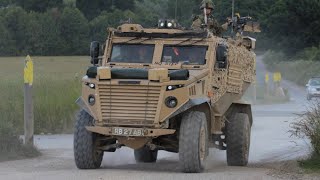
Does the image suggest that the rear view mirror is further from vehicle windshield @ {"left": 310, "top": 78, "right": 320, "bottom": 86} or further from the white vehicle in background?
vehicle windshield @ {"left": 310, "top": 78, "right": 320, "bottom": 86}

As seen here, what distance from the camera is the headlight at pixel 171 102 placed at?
533 inches

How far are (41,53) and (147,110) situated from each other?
88.7 ft

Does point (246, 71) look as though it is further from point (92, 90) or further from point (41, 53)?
point (41, 53)

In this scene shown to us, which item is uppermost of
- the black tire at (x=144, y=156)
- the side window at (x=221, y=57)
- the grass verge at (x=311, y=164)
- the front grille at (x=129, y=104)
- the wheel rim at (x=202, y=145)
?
the side window at (x=221, y=57)

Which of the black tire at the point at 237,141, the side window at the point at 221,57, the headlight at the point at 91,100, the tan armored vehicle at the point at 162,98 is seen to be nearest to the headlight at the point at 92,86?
the tan armored vehicle at the point at 162,98

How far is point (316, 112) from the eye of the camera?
573 inches

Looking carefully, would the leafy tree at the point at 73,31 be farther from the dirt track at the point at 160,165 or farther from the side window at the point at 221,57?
the side window at the point at 221,57

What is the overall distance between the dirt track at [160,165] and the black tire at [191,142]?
0.82 ft

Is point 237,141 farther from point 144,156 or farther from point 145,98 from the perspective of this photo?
point 145,98

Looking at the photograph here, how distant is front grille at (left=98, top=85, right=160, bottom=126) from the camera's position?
13586mm

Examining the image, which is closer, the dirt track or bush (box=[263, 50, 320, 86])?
the dirt track

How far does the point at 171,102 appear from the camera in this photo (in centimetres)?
1356

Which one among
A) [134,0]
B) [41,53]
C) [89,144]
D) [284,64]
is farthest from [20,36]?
[284,64]

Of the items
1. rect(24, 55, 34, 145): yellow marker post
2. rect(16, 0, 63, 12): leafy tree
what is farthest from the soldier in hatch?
rect(16, 0, 63, 12): leafy tree
